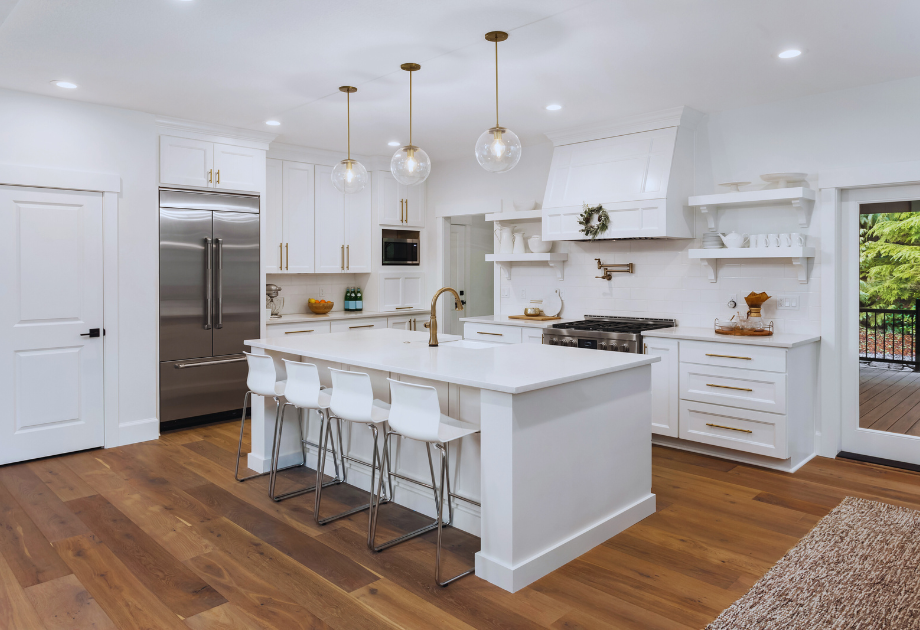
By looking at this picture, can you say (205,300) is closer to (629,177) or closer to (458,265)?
(458,265)

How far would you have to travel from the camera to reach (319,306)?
6.32m

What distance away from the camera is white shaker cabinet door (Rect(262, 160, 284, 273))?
592 cm

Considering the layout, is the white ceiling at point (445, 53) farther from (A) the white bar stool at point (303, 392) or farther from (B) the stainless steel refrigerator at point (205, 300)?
(A) the white bar stool at point (303, 392)

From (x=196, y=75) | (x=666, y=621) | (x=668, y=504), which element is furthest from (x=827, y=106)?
(x=196, y=75)

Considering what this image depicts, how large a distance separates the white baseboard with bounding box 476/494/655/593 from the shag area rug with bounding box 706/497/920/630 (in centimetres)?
70

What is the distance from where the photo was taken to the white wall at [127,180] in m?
4.42

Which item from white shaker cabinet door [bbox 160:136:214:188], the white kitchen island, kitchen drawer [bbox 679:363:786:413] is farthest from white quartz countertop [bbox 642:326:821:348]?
white shaker cabinet door [bbox 160:136:214:188]

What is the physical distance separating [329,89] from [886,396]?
4420 millimetres

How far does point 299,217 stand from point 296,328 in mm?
1127

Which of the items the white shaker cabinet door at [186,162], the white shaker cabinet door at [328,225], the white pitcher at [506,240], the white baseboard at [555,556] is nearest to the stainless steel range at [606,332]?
the white pitcher at [506,240]

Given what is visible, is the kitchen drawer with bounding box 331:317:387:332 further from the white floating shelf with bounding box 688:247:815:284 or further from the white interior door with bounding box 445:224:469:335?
the white floating shelf with bounding box 688:247:815:284

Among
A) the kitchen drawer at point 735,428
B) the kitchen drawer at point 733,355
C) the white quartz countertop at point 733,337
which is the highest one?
the white quartz countertop at point 733,337

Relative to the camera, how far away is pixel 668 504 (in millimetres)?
3535

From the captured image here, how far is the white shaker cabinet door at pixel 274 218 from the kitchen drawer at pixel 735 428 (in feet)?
12.8
